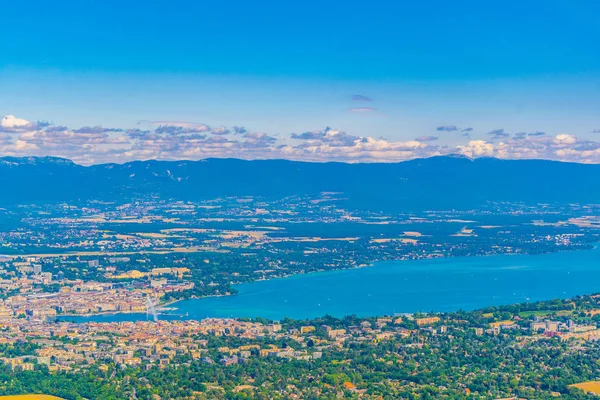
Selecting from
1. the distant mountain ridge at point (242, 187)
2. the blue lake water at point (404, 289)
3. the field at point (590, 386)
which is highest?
the field at point (590, 386)

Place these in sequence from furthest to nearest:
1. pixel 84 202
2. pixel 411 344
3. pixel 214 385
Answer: pixel 84 202 → pixel 411 344 → pixel 214 385

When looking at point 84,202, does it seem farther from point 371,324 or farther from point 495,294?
point 371,324

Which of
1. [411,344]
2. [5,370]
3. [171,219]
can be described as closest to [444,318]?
[411,344]

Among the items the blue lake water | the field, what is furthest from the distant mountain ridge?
the field

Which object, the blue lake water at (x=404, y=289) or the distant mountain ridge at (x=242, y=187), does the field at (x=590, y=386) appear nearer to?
the blue lake water at (x=404, y=289)

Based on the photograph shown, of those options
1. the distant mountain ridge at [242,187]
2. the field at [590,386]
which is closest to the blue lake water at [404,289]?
the field at [590,386]

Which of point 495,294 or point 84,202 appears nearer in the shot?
point 495,294
